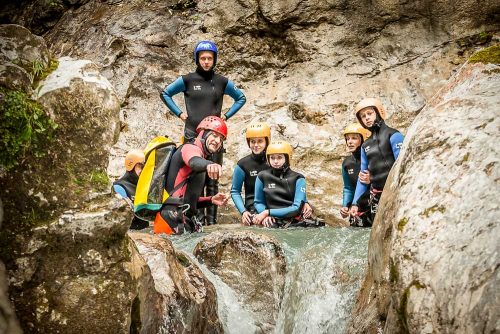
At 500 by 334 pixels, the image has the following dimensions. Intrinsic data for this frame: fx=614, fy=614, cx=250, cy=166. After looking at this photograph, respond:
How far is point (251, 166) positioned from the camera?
9430 millimetres

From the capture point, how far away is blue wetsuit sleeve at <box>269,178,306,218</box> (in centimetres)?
851

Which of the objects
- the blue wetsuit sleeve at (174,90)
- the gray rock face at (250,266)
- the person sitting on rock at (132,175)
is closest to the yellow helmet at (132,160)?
the person sitting on rock at (132,175)

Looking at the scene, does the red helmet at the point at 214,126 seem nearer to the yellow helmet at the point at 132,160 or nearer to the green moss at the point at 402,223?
the yellow helmet at the point at 132,160

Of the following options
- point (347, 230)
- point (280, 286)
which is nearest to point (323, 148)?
point (347, 230)

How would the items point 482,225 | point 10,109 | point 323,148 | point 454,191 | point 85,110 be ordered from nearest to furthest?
point 482,225, point 454,191, point 10,109, point 85,110, point 323,148

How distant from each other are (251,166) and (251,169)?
0.15 ft

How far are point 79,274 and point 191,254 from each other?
242 cm

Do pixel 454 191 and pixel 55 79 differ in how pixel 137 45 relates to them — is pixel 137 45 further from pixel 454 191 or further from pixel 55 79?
pixel 454 191

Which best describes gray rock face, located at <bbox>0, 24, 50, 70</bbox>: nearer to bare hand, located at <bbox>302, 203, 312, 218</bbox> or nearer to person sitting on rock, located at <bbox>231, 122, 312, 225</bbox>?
bare hand, located at <bbox>302, 203, 312, 218</bbox>

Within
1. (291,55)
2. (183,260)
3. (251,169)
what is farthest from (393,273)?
(291,55)

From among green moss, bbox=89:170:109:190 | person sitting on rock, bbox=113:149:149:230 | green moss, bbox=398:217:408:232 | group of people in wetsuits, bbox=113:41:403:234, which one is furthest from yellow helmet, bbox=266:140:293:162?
green moss, bbox=398:217:408:232

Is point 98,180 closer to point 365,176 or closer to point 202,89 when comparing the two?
point 365,176

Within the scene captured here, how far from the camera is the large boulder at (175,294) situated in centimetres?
412

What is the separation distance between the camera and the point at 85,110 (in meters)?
3.61
